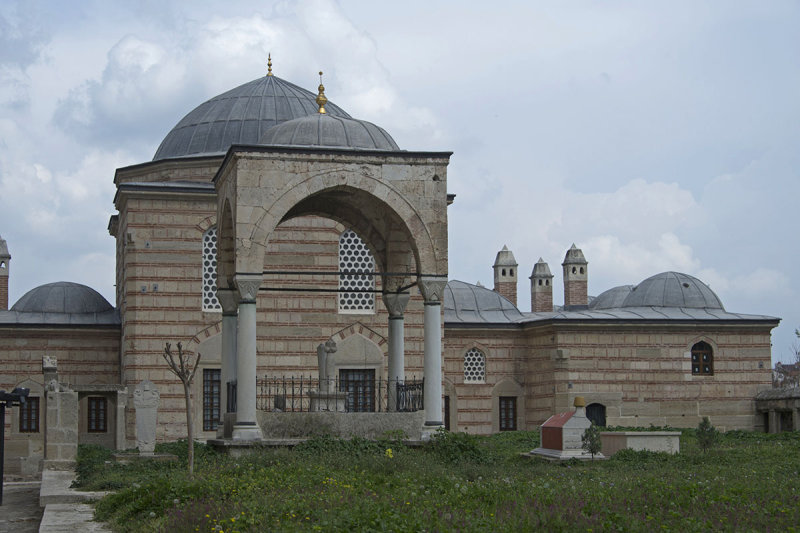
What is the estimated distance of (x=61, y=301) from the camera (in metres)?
27.6

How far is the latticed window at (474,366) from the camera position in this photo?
1181 inches

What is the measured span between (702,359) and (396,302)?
47.0ft

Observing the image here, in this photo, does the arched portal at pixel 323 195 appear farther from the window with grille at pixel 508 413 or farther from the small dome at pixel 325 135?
the window with grille at pixel 508 413

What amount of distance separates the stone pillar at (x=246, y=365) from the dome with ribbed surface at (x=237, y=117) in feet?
40.6

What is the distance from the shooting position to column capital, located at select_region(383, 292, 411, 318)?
18219 mm

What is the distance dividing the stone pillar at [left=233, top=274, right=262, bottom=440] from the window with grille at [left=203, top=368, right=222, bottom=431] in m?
10.3

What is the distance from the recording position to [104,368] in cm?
2689

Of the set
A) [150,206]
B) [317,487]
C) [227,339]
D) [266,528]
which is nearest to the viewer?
[266,528]

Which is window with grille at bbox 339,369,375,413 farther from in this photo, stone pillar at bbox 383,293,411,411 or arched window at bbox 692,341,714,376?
arched window at bbox 692,341,714,376

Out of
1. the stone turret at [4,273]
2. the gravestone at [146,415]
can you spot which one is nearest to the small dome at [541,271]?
the stone turret at [4,273]

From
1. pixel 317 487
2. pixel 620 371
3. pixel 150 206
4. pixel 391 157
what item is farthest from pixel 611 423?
pixel 317 487

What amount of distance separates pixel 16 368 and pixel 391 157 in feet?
46.9

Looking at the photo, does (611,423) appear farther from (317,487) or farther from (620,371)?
(317,487)

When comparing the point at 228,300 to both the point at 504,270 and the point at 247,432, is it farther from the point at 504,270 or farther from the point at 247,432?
the point at 504,270
